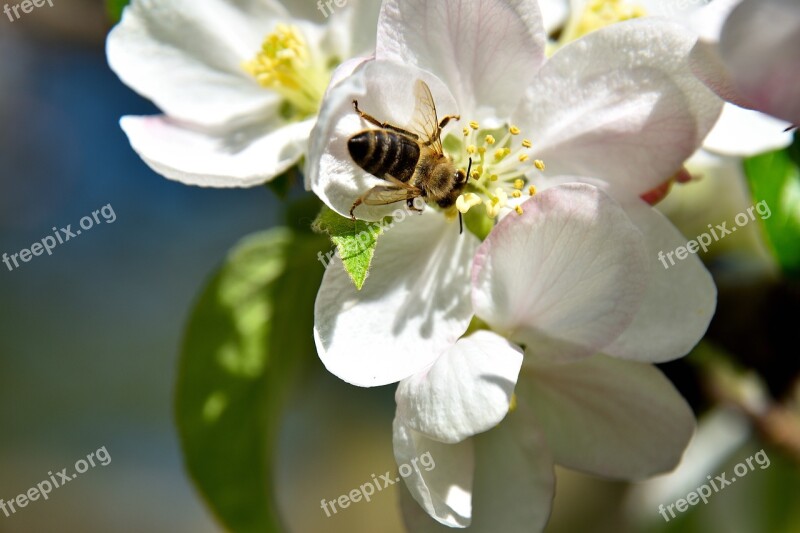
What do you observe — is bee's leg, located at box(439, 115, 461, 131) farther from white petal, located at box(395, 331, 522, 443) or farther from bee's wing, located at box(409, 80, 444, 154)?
white petal, located at box(395, 331, 522, 443)

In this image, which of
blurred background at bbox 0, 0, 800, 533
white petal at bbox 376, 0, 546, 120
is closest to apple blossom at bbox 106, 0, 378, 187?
white petal at bbox 376, 0, 546, 120

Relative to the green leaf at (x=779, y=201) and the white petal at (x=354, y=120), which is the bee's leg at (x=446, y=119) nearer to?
A: the white petal at (x=354, y=120)

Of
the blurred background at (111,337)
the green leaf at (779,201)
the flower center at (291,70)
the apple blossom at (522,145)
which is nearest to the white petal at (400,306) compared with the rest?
the apple blossom at (522,145)

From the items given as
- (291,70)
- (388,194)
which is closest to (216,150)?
(291,70)

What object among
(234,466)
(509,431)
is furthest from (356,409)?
(509,431)

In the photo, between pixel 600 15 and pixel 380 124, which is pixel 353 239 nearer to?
pixel 380 124

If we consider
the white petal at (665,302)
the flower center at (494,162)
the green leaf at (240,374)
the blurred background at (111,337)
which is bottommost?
the blurred background at (111,337)

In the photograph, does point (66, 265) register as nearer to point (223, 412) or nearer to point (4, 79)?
point (4, 79)
